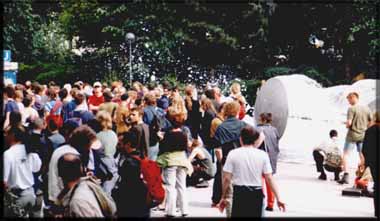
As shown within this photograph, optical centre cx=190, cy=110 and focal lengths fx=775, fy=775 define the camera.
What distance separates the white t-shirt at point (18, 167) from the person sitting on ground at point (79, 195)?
8.16 ft

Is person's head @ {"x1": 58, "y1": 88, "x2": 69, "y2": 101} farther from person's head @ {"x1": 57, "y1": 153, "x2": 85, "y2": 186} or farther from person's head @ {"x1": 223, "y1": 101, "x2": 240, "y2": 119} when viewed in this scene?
person's head @ {"x1": 57, "y1": 153, "x2": 85, "y2": 186}

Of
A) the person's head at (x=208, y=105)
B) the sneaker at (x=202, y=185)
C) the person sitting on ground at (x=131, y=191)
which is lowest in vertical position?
the sneaker at (x=202, y=185)

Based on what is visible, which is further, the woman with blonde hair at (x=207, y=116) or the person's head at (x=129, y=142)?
the woman with blonde hair at (x=207, y=116)

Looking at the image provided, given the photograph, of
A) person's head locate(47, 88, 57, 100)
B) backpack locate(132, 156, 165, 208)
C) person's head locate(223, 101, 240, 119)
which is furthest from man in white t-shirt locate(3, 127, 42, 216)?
person's head locate(47, 88, 57, 100)

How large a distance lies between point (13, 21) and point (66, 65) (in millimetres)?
5739

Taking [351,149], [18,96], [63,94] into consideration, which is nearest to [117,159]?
[18,96]

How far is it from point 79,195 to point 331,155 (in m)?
10.5

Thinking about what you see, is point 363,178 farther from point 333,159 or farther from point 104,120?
point 104,120

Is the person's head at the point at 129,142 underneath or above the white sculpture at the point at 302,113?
underneath

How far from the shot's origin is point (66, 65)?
40531 millimetres

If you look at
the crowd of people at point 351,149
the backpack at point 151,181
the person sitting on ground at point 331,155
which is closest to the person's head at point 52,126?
the backpack at point 151,181

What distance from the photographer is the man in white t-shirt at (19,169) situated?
8.84 m

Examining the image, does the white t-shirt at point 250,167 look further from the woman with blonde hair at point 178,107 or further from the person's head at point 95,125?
the woman with blonde hair at point 178,107

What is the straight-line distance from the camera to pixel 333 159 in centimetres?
1596
